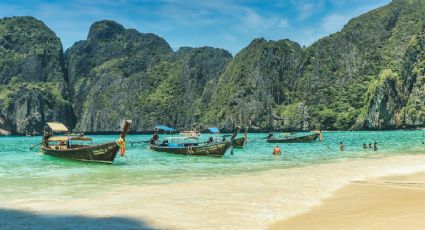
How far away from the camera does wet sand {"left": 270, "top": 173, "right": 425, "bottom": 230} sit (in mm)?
9211

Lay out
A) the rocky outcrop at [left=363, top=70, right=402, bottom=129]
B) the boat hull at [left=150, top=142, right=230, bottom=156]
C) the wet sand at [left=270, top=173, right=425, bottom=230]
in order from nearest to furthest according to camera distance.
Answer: the wet sand at [left=270, top=173, right=425, bottom=230]
the boat hull at [left=150, top=142, right=230, bottom=156]
the rocky outcrop at [left=363, top=70, right=402, bottom=129]

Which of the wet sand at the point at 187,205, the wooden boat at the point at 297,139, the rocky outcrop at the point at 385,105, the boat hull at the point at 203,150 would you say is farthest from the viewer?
the rocky outcrop at the point at 385,105

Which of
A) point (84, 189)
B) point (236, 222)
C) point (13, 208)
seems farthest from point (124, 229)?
point (84, 189)

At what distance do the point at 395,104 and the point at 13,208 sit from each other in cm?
17426

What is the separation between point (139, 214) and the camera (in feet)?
35.9

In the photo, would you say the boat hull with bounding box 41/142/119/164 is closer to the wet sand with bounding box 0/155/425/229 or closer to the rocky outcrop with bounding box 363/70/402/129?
the wet sand with bounding box 0/155/425/229

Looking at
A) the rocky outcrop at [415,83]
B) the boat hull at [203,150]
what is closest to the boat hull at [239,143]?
the boat hull at [203,150]

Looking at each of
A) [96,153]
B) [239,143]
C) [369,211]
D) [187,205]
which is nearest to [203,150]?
[96,153]

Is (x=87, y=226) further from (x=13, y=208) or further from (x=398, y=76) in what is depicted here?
(x=398, y=76)

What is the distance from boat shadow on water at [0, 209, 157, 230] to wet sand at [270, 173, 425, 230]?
3.46 metres

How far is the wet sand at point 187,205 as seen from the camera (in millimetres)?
10023

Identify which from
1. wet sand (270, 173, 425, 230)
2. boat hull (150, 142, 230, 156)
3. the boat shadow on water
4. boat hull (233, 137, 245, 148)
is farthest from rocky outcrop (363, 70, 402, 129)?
the boat shadow on water

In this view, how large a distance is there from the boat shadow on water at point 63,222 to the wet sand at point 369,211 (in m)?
3.46

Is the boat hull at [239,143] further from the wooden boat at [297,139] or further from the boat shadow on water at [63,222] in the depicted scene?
the boat shadow on water at [63,222]
